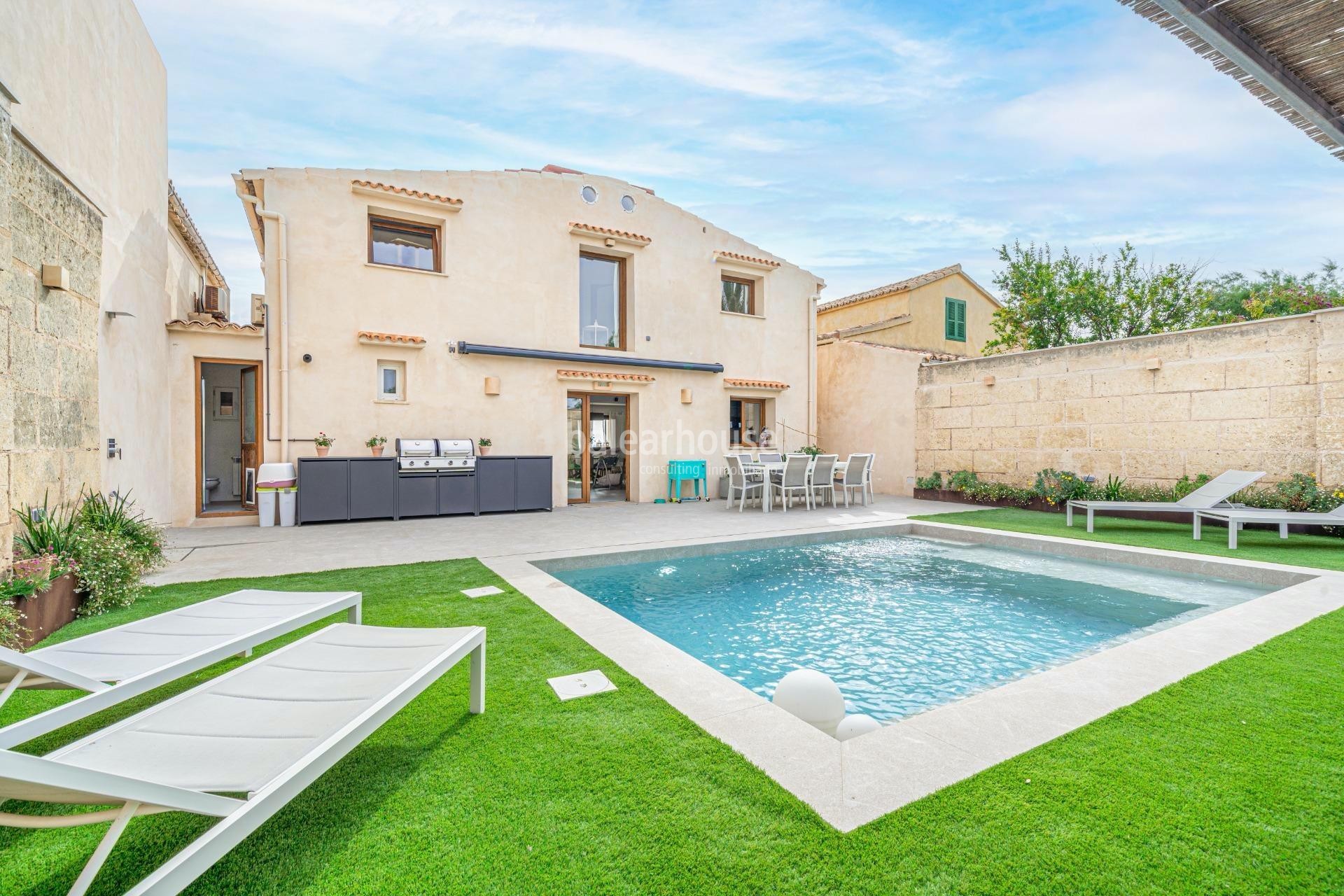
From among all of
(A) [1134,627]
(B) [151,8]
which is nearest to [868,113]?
(A) [1134,627]

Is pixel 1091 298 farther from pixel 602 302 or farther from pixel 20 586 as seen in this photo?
pixel 20 586

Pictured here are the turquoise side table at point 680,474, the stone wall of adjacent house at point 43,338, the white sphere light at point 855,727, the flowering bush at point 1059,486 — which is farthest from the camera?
the turquoise side table at point 680,474

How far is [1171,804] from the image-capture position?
1.97 m

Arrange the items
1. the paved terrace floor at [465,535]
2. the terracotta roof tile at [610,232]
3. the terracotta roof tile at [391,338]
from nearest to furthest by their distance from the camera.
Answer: the paved terrace floor at [465,535] < the terracotta roof tile at [391,338] < the terracotta roof tile at [610,232]

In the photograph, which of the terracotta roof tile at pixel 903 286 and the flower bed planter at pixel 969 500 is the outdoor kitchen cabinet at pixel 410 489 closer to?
the flower bed planter at pixel 969 500

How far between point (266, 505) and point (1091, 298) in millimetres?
21973

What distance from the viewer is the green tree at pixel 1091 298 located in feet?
57.8

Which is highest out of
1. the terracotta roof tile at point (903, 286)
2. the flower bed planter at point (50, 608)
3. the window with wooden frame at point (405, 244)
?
the terracotta roof tile at point (903, 286)

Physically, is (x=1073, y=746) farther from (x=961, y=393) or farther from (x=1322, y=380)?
(x=961, y=393)

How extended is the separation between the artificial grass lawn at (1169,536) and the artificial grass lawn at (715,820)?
495cm

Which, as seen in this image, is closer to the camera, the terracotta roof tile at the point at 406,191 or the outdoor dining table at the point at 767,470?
the terracotta roof tile at the point at 406,191

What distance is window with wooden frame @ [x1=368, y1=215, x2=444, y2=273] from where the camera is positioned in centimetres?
1051

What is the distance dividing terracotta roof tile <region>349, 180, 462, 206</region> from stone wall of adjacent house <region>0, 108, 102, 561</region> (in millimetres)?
5095

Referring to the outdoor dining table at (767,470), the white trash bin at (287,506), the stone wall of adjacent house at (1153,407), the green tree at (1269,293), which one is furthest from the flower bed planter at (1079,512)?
the white trash bin at (287,506)
